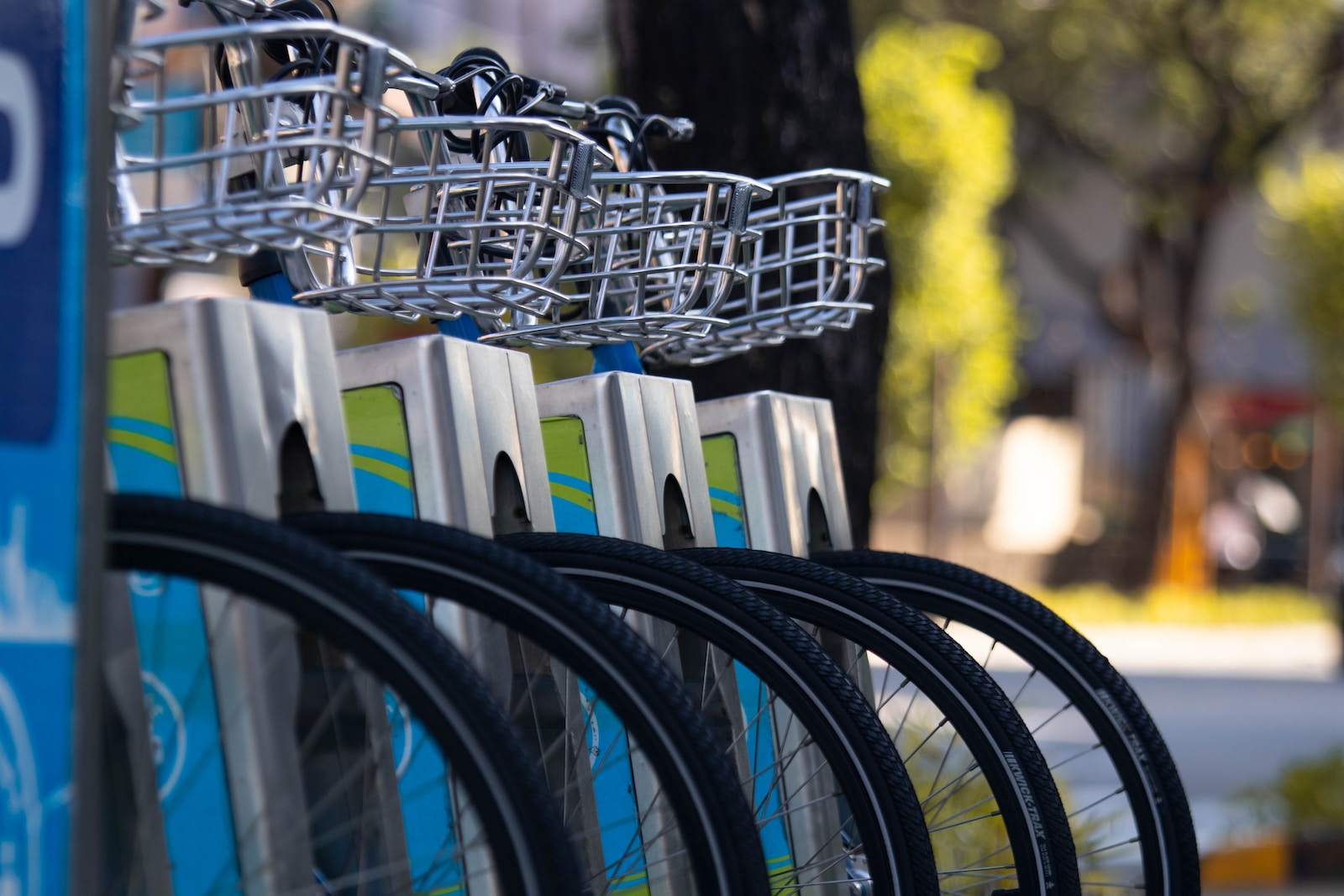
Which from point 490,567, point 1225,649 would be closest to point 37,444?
point 490,567

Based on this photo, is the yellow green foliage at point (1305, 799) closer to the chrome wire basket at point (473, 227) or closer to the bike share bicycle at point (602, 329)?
the bike share bicycle at point (602, 329)

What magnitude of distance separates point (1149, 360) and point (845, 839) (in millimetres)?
16745

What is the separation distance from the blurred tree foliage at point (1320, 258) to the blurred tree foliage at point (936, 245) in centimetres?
248

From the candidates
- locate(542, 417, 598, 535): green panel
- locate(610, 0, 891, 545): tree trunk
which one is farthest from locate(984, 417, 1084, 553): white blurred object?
locate(542, 417, 598, 535): green panel

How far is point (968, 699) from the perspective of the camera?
2244 millimetres

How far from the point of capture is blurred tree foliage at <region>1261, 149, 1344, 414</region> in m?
14.1

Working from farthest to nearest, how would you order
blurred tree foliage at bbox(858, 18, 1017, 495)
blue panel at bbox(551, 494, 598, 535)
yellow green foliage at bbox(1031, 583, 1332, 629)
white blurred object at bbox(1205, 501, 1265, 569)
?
white blurred object at bbox(1205, 501, 1265, 569) < yellow green foliage at bbox(1031, 583, 1332, 629) < blurred tree foliage at bbox(858, 18, 1017, 495) < blue panel at bbox(551, 494, 598, 535)

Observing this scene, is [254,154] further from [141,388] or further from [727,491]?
[727,491]

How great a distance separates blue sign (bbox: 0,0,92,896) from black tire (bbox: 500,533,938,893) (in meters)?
0.67

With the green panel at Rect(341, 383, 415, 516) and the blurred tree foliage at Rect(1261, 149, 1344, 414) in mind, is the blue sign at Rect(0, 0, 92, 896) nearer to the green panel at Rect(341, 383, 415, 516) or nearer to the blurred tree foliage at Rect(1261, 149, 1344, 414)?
the green panel at Rect(341, 383, 415, 516)

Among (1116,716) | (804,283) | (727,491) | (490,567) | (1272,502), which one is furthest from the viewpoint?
(1272,502)

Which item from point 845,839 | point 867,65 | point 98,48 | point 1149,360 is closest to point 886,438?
point 867,65

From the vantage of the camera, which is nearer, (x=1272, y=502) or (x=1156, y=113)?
(x=1156, y=113)

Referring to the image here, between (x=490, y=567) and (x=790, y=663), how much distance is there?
52cm
